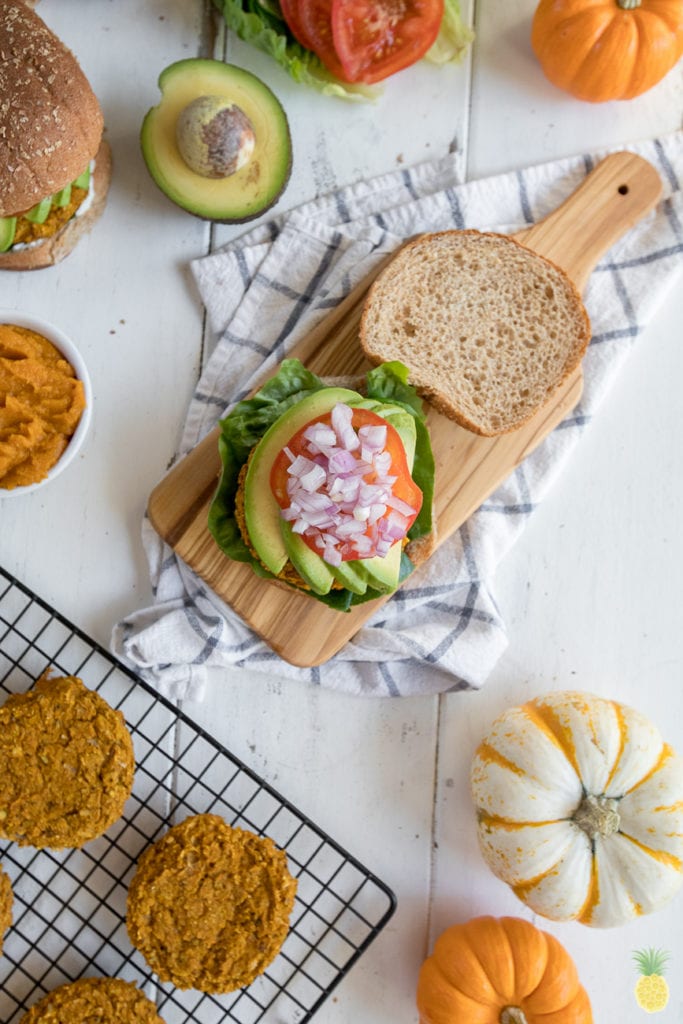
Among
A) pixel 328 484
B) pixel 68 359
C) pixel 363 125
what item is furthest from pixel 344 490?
pixel 363 125

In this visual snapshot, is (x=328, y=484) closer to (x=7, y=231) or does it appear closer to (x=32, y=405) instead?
(x=32, y=405)

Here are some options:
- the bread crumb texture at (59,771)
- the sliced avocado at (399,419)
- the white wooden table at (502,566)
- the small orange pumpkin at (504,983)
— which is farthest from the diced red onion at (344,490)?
the small orange pumpkin at (504,983)

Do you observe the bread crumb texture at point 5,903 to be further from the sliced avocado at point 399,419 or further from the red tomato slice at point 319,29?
the red tomato slice at point 319,29

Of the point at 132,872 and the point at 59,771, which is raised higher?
the point at 59,771

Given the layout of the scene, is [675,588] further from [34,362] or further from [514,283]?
[34,362]

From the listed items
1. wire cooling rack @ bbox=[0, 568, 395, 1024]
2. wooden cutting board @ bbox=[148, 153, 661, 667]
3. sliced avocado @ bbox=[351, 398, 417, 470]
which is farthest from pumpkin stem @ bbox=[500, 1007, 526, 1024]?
sliced avocado @ bbox=[351, 398, 417, 470]

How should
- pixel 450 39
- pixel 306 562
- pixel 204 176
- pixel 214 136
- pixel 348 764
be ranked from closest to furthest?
pixel 306 562, pixel 214 136, pixel 204 176, pixel 348 764, pixel 450 39

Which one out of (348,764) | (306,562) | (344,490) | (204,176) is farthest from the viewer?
(348,764)
